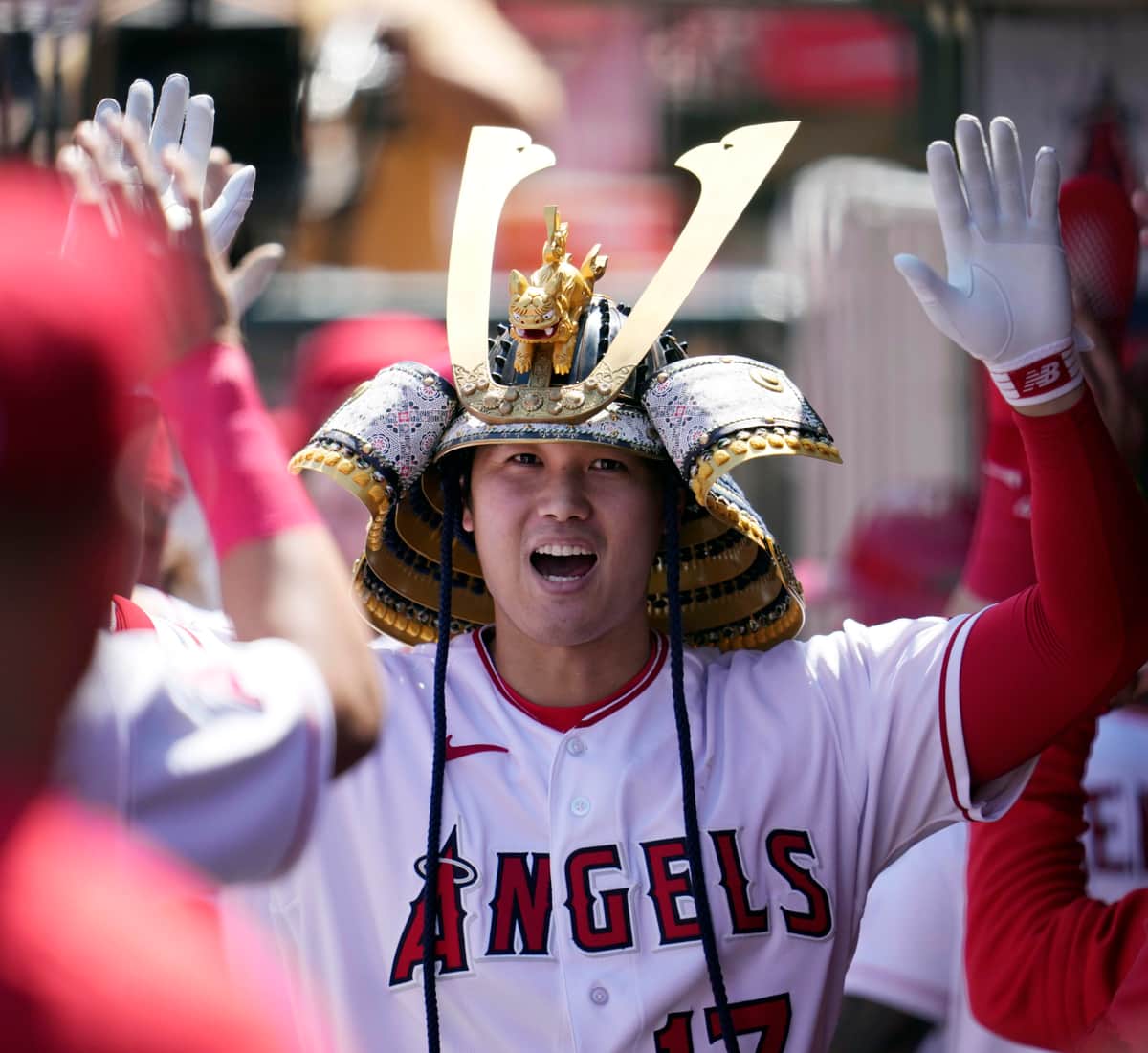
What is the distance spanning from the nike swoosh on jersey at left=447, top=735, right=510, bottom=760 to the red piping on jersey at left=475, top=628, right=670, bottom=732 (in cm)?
8

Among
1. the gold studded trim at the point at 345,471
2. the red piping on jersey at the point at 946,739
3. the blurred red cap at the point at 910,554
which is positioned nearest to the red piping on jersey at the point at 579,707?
the gold studded trim at the point at 345,471

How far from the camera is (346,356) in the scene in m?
4.47

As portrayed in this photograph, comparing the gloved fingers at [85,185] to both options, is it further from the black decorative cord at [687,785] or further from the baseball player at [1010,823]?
the baseball player at [1010,823]

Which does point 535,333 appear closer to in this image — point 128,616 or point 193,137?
point 193,137

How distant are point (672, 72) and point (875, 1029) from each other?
3922mm

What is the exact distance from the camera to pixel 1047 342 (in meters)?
2.13

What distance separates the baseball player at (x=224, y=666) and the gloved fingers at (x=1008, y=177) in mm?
1156

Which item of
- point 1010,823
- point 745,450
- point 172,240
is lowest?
point 1010,823

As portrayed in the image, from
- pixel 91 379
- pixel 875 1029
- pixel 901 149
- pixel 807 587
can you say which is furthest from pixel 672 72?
pixel 91 379

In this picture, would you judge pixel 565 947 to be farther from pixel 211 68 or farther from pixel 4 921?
pixel 211 68

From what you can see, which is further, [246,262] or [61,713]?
[246,262]

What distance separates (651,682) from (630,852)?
310 mm

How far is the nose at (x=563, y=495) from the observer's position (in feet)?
7.93

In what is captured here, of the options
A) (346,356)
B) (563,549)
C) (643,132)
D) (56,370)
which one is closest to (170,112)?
(563,549)
